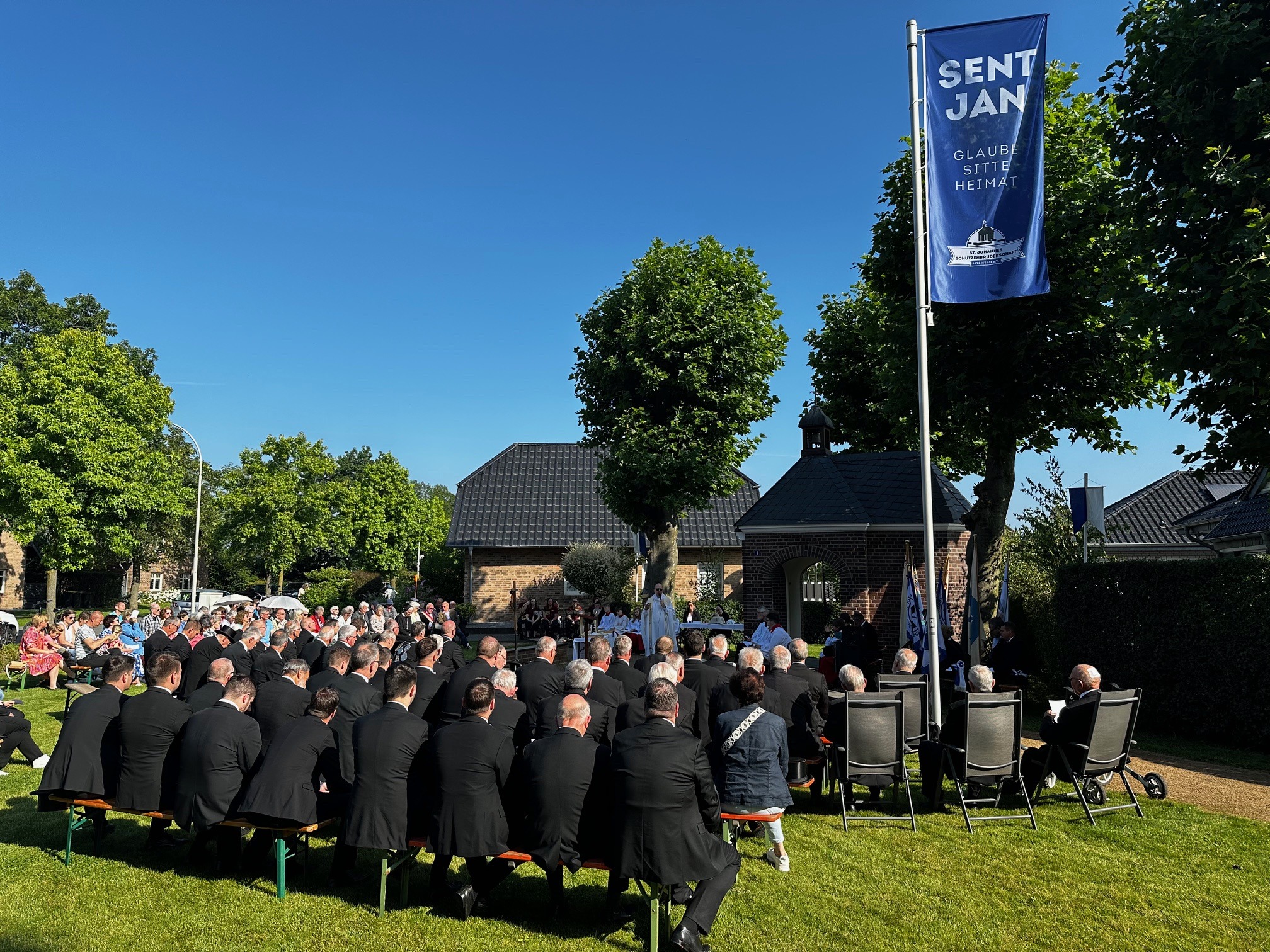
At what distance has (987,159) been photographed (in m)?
9.67

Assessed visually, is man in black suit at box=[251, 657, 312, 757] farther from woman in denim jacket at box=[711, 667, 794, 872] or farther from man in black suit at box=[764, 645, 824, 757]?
man in black suit at box=[764, 645, 824, 757]

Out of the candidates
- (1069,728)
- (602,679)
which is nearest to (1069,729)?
(1069,728)

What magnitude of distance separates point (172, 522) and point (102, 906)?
43.8m

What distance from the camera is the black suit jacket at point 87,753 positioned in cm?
668

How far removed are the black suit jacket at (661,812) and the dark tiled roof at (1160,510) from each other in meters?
33.0

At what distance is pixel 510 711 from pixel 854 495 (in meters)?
15.5

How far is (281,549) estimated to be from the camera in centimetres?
4197

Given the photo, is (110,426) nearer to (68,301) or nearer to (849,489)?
(68,301)

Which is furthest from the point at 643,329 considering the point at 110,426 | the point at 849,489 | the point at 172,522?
the point at 172,522

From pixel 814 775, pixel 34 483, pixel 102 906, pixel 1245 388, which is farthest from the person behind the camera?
pixel 34 483

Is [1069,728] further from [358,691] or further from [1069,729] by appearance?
[358,691]

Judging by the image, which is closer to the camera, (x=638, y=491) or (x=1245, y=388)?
(x=1245, y=388)

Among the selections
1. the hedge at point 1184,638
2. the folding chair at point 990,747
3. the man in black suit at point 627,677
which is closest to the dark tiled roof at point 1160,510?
the hedge at point 1184,638

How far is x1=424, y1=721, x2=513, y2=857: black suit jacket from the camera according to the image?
5.52 metres
